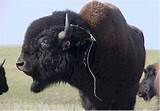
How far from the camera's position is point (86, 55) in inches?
368

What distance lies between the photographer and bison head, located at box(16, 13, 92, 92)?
→ 888 centimetres

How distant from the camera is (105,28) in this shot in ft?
31.4

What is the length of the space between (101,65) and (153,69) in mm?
5251

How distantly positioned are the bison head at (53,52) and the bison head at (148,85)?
5.28 meters

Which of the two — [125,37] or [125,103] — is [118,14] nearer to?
[125,37]

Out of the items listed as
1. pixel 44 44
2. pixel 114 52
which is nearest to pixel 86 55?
pixel 114 52

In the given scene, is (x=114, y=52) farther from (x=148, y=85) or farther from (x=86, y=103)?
(x=148, y=85)

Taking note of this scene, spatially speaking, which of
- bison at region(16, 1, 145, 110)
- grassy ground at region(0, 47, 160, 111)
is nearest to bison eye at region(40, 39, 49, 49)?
bison at region(16, 1, 145, 110)

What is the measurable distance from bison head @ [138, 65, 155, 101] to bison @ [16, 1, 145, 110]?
4259 millimetres

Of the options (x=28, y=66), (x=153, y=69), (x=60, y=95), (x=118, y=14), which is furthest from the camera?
(x=60, y=95)

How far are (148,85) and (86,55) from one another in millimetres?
5469

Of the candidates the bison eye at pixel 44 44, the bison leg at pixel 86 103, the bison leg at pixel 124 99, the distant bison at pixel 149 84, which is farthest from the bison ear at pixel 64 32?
the distant bison at pixel 149 84

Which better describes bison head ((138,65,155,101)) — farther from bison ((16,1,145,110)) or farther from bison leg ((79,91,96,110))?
bison leg ((79,91,96,110))

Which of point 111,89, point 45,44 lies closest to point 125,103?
point 111,89
